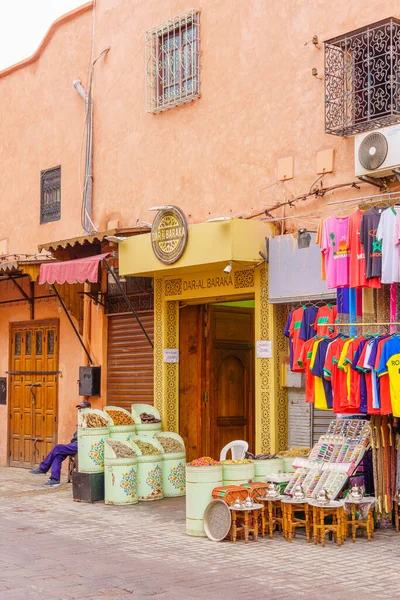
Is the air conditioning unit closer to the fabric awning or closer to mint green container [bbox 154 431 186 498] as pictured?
the fabric awning

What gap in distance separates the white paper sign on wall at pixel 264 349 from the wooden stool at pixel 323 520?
2.61 m

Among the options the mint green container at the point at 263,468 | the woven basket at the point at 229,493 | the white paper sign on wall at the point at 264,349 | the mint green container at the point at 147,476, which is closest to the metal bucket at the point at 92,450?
the mint green container at the point at 147,476

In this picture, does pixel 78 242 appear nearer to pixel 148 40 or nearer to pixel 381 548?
pixel 148 40

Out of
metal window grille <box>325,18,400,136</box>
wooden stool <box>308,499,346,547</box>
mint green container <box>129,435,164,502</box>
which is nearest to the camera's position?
wooden stool <box>308,499,346,547</box>

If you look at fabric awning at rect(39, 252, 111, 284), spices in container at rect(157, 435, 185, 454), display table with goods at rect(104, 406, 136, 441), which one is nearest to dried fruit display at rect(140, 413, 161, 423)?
display table with goods at rect(104, 406, 136, 441)

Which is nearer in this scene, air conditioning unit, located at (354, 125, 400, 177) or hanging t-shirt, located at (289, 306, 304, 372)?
air conditioning unit, located at (354, 125, 400, 177)

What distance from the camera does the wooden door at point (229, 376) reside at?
492 inches

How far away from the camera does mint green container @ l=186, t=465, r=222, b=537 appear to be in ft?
28.4

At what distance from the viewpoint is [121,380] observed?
13.0m

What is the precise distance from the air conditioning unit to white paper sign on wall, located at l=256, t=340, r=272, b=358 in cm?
241

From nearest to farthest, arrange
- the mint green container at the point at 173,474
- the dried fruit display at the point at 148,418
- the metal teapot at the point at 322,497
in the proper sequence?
the metal teapot at the point at 322,497 → the mint green container at the point at 173,474 → the dried fruit display at the point at 148,418

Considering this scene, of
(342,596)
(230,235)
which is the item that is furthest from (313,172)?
(342,596)

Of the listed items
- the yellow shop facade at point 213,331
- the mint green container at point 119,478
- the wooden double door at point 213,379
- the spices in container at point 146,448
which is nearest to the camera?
the yellow shop facade at point 213,331

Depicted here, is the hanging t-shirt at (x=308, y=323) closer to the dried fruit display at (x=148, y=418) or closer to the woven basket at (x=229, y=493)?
the woven basket at (x=229, y=493)
